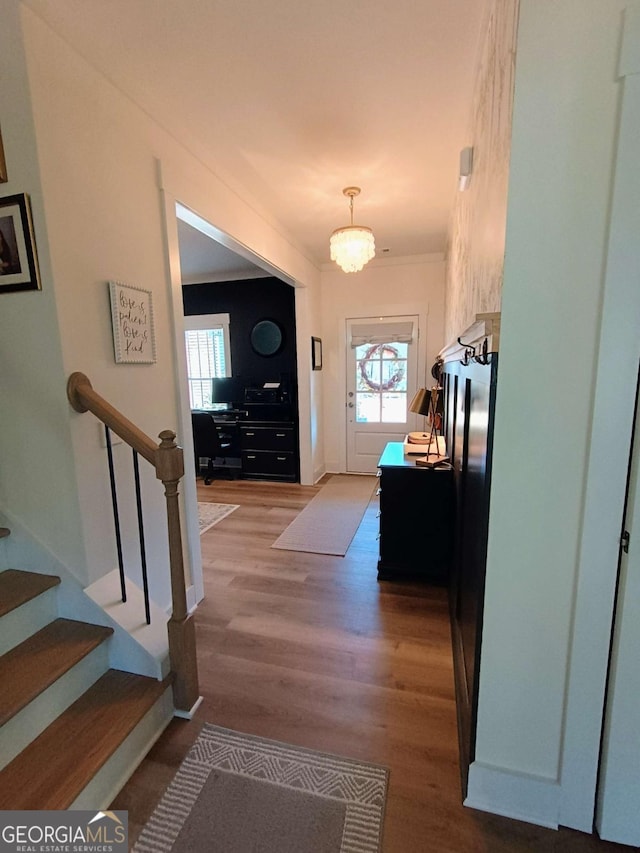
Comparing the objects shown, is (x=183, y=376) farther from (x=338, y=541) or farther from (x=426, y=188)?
(x=426, y=188)

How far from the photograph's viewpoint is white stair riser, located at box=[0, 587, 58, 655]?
140 cm

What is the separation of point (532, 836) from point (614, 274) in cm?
158

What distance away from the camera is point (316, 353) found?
16.0 ft

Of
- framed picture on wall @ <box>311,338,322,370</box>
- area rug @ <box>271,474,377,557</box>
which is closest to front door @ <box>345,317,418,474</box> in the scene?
framed picture on wall @ <box>311,338,322,370</box>

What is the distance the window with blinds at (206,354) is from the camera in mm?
5305

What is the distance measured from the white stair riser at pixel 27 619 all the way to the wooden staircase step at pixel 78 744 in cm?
32

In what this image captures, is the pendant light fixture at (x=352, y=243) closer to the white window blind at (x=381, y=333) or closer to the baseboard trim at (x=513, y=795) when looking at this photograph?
the white window blind at (x=381, y=333)

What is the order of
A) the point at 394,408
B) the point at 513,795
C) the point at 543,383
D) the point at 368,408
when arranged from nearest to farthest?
1. the point at 543,383
2. the point at 513,795
3. the point at 394,408
4. the point at 368,408

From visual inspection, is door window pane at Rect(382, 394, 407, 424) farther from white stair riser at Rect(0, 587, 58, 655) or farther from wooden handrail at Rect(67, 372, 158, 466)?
white stair riser at Rect(0, 587, 58, 655)

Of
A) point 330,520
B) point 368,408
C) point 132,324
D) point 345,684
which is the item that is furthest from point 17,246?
point 368,408

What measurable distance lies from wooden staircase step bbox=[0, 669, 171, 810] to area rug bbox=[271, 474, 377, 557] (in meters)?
1.64

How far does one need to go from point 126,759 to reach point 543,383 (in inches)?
70.4

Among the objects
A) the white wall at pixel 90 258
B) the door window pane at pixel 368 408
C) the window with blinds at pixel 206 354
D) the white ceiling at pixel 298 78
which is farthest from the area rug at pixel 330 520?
the white ceiling at pixel 298 78

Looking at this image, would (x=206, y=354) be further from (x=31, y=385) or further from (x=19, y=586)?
(x=19, y=586)
